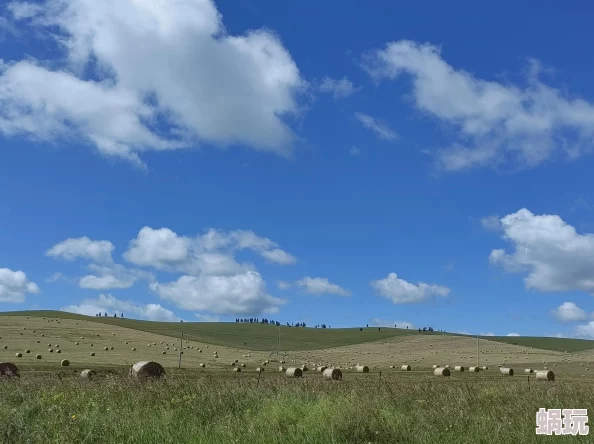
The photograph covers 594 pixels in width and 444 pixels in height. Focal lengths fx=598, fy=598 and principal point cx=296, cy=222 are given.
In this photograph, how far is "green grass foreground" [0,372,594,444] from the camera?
945 cm

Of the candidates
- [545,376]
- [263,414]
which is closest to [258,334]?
[545,376]

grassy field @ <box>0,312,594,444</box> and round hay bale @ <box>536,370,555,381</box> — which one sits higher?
round hay bale @ <box>536,370,555,381</box>

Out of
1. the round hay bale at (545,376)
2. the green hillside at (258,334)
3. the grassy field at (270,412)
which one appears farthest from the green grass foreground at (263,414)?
the green hillside at (258,334)

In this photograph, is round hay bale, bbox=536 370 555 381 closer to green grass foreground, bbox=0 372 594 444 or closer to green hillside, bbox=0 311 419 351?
green grass foreground, bbox=0 372 594 444

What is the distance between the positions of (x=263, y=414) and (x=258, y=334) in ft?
433

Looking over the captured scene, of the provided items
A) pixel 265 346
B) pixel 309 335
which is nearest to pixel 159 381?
pixel 265 346

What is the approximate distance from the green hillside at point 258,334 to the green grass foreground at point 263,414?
96578 millimetres

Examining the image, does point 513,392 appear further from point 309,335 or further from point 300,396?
point 309,335

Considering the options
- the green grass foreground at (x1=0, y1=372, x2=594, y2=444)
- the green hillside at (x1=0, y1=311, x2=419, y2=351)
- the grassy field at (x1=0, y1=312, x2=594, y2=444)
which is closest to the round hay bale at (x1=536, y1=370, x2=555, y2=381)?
the grassy field at (x1=0, y1=312, x2=594, y2=444)

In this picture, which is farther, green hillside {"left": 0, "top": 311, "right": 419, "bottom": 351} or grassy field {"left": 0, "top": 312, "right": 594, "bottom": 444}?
green hillside {"left": 0, "top": 311, "right": 419, "bottom": 351}

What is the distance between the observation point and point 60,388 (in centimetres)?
1503

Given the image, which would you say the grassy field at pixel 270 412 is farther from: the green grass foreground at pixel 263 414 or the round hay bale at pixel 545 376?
the round hay bale at pixel 545 376

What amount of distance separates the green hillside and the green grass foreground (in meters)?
96.6

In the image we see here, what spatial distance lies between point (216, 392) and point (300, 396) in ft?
6.37
